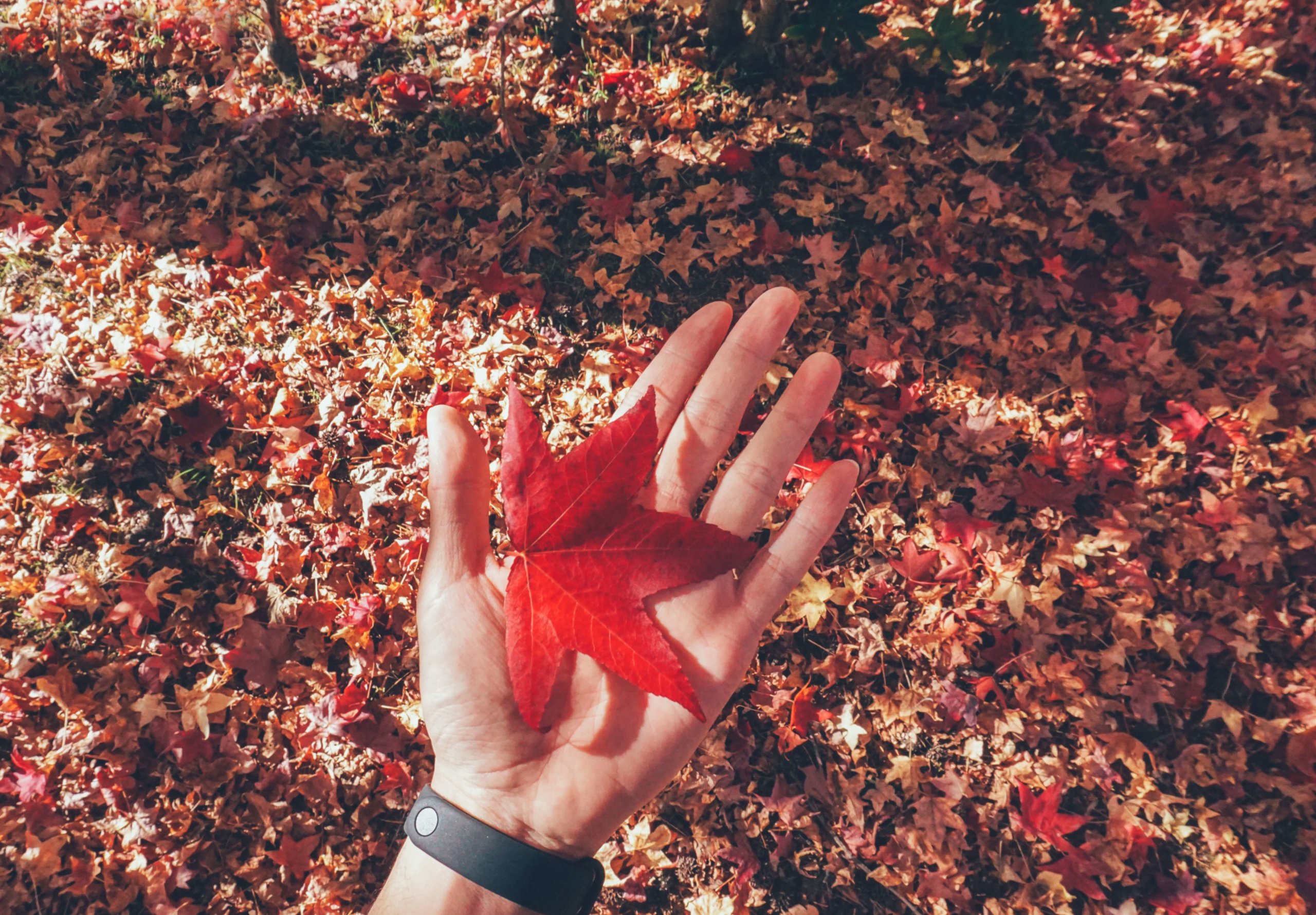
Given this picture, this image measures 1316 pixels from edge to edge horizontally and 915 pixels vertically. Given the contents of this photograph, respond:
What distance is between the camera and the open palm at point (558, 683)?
83.7 inches

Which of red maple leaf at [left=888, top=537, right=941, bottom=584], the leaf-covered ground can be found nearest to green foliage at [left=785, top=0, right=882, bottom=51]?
the leaf-covered ground

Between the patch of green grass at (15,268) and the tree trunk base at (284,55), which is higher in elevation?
the tree trunk base at (284,55)

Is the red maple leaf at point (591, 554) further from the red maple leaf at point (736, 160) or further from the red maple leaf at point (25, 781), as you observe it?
the red maple leaf at point (736, 160)

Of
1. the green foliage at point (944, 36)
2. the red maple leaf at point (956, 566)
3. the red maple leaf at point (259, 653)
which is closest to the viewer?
the red maple leaf at point (259, 653)

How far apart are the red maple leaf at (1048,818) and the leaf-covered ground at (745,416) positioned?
2cm

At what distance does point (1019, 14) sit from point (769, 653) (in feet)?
11.4

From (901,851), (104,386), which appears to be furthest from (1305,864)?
(104,386)

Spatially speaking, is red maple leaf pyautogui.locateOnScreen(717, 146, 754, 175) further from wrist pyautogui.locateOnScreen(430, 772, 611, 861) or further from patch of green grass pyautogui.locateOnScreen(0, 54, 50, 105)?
patch of green grass pyautogui.locateOnScreen(0, 54, 50, 105)

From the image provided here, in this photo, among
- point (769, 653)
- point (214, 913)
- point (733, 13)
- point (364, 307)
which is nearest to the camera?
point (214, 913)

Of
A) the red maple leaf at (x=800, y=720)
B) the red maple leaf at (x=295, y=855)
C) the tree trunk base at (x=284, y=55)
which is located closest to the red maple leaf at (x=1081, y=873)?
the red maple leaf at (x=800, y=720)

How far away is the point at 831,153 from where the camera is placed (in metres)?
3.88

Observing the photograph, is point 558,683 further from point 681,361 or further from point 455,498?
point 681,361

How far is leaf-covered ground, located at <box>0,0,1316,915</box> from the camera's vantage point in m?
2.78

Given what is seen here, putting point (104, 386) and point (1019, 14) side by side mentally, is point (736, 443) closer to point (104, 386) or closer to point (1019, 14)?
point (1019, 14)
